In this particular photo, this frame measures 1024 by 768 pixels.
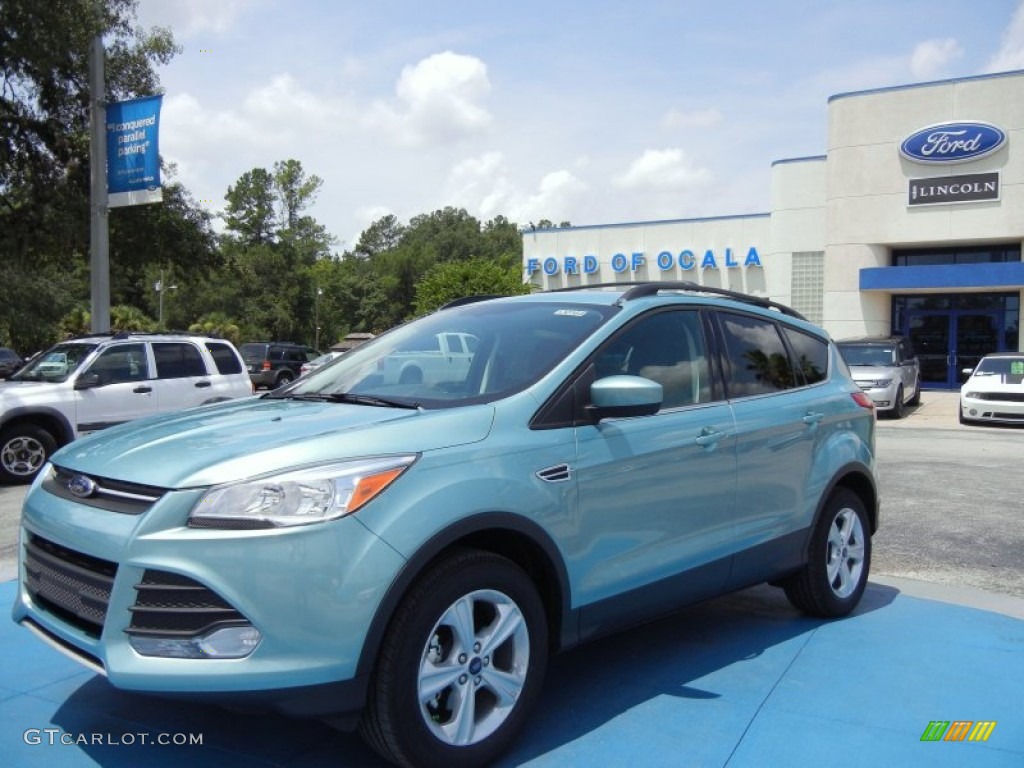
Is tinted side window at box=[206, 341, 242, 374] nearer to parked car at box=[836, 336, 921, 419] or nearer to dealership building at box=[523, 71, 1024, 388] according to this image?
parked car at box=[836, 336, 921, 419]

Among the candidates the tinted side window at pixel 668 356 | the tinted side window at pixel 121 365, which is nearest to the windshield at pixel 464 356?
the tinted side window at pixel 668 356

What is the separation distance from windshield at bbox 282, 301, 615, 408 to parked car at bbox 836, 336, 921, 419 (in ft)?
50.0

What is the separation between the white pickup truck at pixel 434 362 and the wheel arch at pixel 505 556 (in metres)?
0.85

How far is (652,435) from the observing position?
3.88m

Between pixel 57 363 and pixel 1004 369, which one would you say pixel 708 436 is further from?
pixel 1004 369

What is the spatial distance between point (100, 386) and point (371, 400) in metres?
8.21

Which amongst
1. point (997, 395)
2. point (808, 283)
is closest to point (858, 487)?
point (997, 395)

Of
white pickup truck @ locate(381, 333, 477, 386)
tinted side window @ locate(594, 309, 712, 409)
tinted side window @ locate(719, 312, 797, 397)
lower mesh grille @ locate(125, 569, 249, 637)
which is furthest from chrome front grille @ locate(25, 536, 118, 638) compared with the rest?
tinted side window @ locate(719, 312, 797, 397)

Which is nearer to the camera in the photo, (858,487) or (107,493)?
(107,493)

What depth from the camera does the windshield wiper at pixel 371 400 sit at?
353 cm

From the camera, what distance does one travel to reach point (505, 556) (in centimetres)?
338

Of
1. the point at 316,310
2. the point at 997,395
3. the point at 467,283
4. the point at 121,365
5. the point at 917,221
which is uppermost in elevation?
the point at 917,221

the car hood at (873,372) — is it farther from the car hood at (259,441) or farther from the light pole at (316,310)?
the light pole at (316,310)

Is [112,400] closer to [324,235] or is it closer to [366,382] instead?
[366,382]
